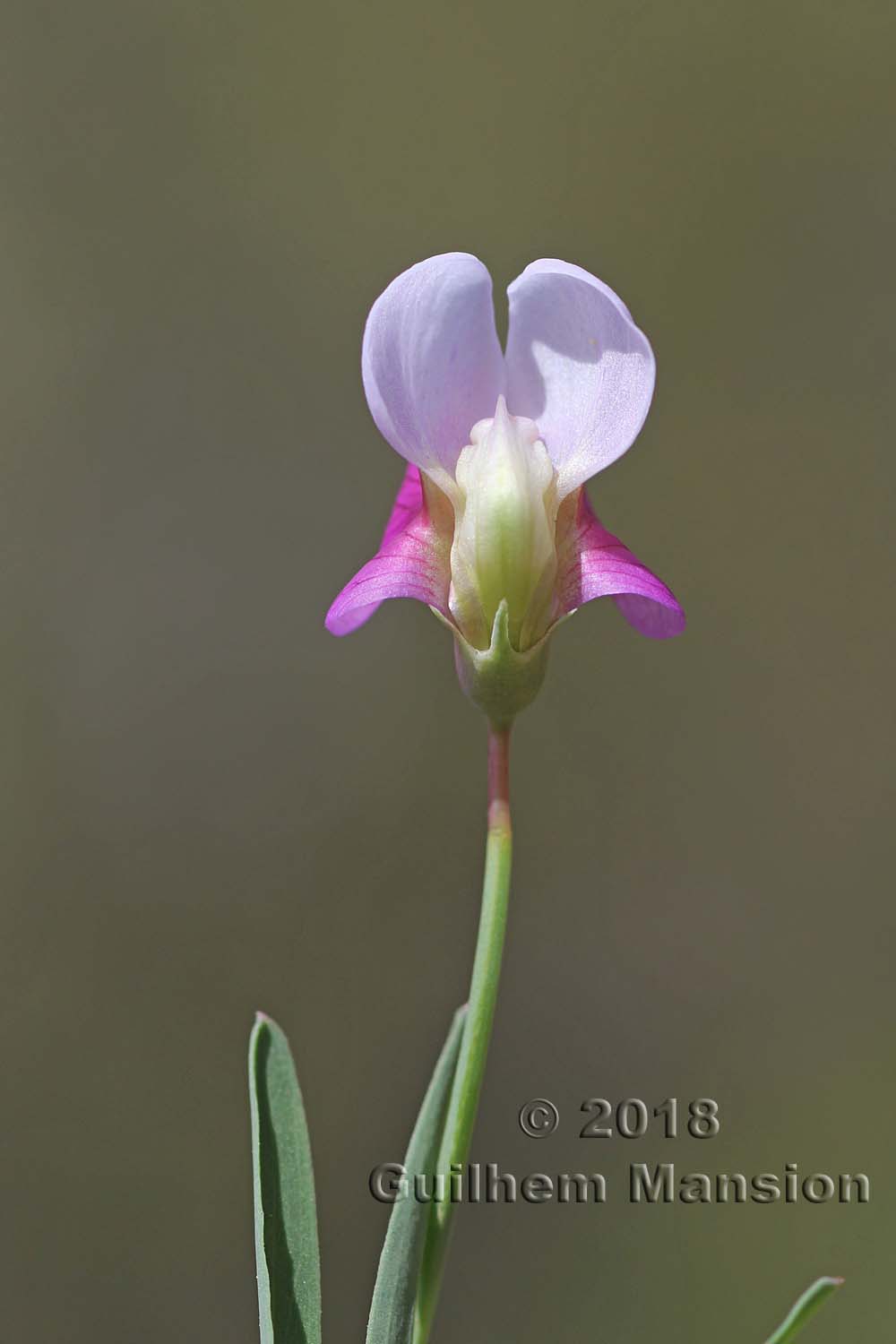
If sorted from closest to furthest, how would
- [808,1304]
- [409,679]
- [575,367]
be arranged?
[808,1304]
[575,367]
[409,679]

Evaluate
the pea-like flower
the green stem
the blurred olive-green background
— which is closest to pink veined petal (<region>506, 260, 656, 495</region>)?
the pea-like flower

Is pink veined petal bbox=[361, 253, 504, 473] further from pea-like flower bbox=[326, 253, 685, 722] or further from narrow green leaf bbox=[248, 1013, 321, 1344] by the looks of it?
narrow green leaf bbox=[248, 1013, 321, 1344]

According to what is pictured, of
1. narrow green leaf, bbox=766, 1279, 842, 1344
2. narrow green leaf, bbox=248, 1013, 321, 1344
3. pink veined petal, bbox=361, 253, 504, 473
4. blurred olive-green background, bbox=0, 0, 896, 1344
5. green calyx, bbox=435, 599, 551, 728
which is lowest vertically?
narrow green leaf, bbox=766, 1279, 842, 1344

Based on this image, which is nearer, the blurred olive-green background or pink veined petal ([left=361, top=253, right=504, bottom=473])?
pink veined petal ([left=361, top=253, right=504, bottom=473])

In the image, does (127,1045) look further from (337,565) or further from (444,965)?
(337,565)

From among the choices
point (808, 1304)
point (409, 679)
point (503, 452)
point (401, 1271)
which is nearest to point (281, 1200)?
point (401, 1271)

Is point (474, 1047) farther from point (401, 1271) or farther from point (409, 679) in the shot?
point (409, 679)

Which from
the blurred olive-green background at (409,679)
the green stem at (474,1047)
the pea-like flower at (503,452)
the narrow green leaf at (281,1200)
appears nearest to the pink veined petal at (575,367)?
the pea-like flower at (503,452)
